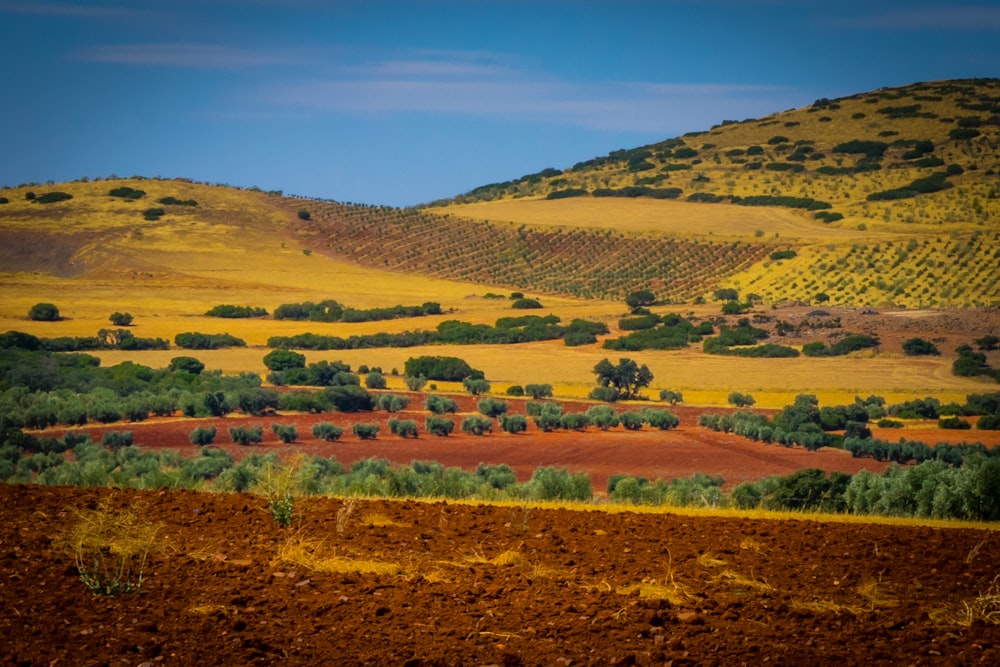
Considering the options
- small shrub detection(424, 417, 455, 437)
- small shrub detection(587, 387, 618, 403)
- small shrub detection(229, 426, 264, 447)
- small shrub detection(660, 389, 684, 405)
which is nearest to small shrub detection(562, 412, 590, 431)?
small shrub detection(424, 417, 455, 437)

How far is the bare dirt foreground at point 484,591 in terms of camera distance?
7176 millimetres

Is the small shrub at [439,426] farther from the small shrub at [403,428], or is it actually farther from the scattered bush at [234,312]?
the scattered bush at [234,312]

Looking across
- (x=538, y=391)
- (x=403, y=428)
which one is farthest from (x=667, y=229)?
(x=403, y=428)

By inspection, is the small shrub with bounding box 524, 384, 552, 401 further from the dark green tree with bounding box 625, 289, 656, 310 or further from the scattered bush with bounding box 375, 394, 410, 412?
the dark green tree with bounding box 625, 289, 656, 310

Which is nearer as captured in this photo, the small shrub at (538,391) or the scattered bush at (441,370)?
the small shrub at (538,391)

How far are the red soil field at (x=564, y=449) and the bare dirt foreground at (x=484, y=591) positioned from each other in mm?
13995

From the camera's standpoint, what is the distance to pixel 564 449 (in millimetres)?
29109

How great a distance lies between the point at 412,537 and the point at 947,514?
8.31 metres

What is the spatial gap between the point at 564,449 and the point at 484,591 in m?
20.6

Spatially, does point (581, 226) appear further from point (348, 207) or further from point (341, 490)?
point (341, 490)

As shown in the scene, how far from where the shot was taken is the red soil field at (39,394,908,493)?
26.8 metres

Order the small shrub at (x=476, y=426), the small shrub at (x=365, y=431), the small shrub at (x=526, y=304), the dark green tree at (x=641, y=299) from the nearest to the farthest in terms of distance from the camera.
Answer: the small shrub at (x=365, y=431), the small shrub at (x=476, y=426), the small shrub at (x=526, y=304), the dark green tree at (x=641, y=299)

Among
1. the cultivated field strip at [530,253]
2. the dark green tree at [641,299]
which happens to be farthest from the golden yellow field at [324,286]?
the cultivated field strip at [530,253]

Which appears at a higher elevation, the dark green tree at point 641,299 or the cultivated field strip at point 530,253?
the cultivated field strip at point 530,253
